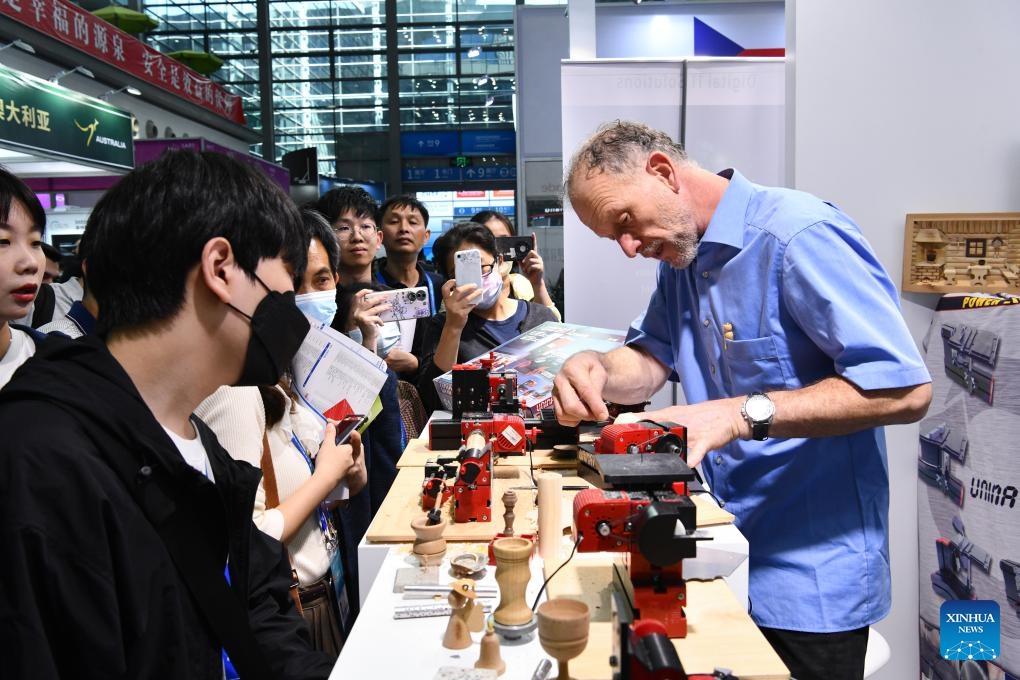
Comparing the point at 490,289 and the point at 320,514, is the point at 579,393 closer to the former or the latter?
the point at 320,514

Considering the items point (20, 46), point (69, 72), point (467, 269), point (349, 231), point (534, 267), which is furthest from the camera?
point (69, 72)

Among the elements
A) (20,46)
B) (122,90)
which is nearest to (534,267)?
(20,46)

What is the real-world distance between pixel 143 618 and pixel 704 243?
1.46m

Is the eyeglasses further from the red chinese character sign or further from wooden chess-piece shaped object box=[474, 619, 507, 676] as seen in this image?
the red chinese character sign

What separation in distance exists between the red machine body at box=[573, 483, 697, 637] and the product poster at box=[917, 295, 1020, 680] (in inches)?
74.7

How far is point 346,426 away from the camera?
86.2 inches

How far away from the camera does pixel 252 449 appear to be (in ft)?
5.73

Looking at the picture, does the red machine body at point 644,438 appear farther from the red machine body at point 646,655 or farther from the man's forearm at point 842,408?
the red machine body at point 646,655

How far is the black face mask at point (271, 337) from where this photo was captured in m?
1.20

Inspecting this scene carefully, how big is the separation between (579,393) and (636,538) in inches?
37.4

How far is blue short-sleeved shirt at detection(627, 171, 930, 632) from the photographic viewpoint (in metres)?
1.58

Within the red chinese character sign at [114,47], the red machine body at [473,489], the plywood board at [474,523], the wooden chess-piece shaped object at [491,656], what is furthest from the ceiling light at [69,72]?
the wooden chess-piece shaped object at [491,656]

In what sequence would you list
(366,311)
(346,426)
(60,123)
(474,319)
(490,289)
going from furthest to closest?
1. (60,123)
2. (474,319)
3. (490,289)
4. (366,311)
5. (346,426)

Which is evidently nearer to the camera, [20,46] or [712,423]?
[712,423]
